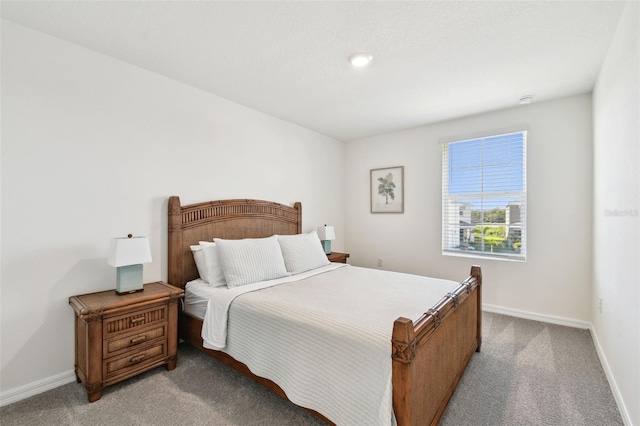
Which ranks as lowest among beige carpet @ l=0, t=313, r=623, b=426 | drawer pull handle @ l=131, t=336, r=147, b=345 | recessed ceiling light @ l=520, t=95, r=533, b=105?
beige carpet @ l=0, t=313, r=623, b=426

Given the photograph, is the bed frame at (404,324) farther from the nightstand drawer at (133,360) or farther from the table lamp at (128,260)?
the table lamp at (128,260)

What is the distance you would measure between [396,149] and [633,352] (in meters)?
3.31

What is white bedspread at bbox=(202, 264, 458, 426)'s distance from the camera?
141 cm

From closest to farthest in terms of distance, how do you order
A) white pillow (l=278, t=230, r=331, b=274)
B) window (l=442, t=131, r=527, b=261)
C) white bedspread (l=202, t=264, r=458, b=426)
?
white bedspread (l=202, t=264, r=458, b=426), white pillow (l=278, t=230, r=331, b=274), window (l=442, t=131, r=527, b=261)

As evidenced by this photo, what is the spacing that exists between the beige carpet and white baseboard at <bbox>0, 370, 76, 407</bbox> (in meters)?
0.04

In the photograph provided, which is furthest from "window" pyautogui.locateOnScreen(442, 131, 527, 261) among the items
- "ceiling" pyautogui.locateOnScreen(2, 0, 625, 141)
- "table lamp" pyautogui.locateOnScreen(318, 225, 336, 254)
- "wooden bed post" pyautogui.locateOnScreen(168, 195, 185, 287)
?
"wooden bed post" pyautogui.locateOnScreen(168, 195, 185, 287)

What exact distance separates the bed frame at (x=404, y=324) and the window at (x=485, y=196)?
132 centimetres

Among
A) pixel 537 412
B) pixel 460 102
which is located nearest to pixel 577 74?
pixel 460 102

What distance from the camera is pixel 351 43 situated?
2.11 metres

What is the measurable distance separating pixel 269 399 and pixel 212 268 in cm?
116

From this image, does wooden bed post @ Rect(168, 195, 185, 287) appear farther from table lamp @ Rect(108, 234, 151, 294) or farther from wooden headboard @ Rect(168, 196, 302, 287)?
table lamp @ Rect(108, 234, 151, 294)

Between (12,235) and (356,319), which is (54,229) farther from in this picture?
(356,319)

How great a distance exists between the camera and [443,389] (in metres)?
1.77

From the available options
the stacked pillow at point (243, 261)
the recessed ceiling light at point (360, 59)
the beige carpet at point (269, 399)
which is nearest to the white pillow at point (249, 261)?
the stacked pillow at point (243, 261)
